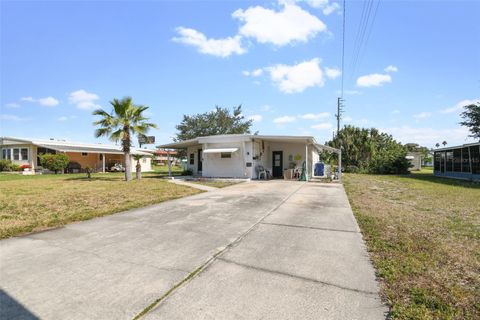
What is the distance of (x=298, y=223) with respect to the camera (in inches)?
224

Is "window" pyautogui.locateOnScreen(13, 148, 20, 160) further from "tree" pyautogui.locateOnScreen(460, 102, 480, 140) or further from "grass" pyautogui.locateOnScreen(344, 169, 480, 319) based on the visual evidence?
"tree" pyautogui.locateOnScreen(460, 102, 480, 140)

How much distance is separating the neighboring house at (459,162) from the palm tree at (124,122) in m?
21.4

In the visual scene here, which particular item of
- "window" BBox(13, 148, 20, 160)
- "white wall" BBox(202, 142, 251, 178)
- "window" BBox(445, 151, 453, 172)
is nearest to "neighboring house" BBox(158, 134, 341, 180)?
"white wall" BBox(202, 142, 251, 178)

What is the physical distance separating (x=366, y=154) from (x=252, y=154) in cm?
1751

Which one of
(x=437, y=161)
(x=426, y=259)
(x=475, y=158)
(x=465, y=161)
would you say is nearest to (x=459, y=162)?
(x=465, y=161)

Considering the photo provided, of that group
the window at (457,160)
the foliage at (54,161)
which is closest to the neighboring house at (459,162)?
the window at (457,160)

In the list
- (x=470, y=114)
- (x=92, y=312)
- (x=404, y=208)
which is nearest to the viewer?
(x=92, y=312)

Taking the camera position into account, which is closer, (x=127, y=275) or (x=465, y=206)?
(x=127, y=275)

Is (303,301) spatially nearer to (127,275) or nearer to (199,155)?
(127,275)

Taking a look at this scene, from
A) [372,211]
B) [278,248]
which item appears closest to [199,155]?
[372,211]

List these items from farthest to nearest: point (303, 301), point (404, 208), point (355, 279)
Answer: point (404, 208), point (355, 279), point (303, 301)

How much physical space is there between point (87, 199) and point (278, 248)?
7.32 meters

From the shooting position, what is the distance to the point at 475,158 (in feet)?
56.2

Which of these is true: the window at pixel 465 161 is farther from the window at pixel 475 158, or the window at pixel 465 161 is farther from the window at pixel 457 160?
the window at pixel 475 158
